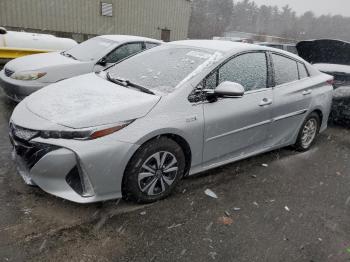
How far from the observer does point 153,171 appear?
131 inches

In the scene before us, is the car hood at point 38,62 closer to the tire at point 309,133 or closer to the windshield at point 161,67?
the windshield at point 161,67

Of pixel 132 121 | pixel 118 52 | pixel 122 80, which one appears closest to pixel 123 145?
pixel 132 121

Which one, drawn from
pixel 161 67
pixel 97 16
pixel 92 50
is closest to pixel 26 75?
pixel 92 50

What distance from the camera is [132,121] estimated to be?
10.2ft

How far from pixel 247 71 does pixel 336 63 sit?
3665 mm

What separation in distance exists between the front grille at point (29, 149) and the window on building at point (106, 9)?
15.4 meters

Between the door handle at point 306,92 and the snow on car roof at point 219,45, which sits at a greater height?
the snow on car roof at point 219,45

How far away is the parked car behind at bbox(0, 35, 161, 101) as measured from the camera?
551 centimetres

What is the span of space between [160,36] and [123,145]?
1797 cm

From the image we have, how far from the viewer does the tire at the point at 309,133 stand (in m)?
5.06

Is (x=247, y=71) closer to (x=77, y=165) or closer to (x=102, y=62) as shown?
(x=77, y=165)

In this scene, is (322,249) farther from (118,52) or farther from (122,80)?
(118,52)

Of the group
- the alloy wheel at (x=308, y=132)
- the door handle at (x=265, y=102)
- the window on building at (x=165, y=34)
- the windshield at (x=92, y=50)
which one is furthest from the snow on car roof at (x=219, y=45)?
the window on building at (x=165, y=34)

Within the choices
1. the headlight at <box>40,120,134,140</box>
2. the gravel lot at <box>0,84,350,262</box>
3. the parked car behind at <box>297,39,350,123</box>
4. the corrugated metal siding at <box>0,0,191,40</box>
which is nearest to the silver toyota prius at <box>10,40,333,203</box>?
the headlight at <box>40,120,134,140</box>
